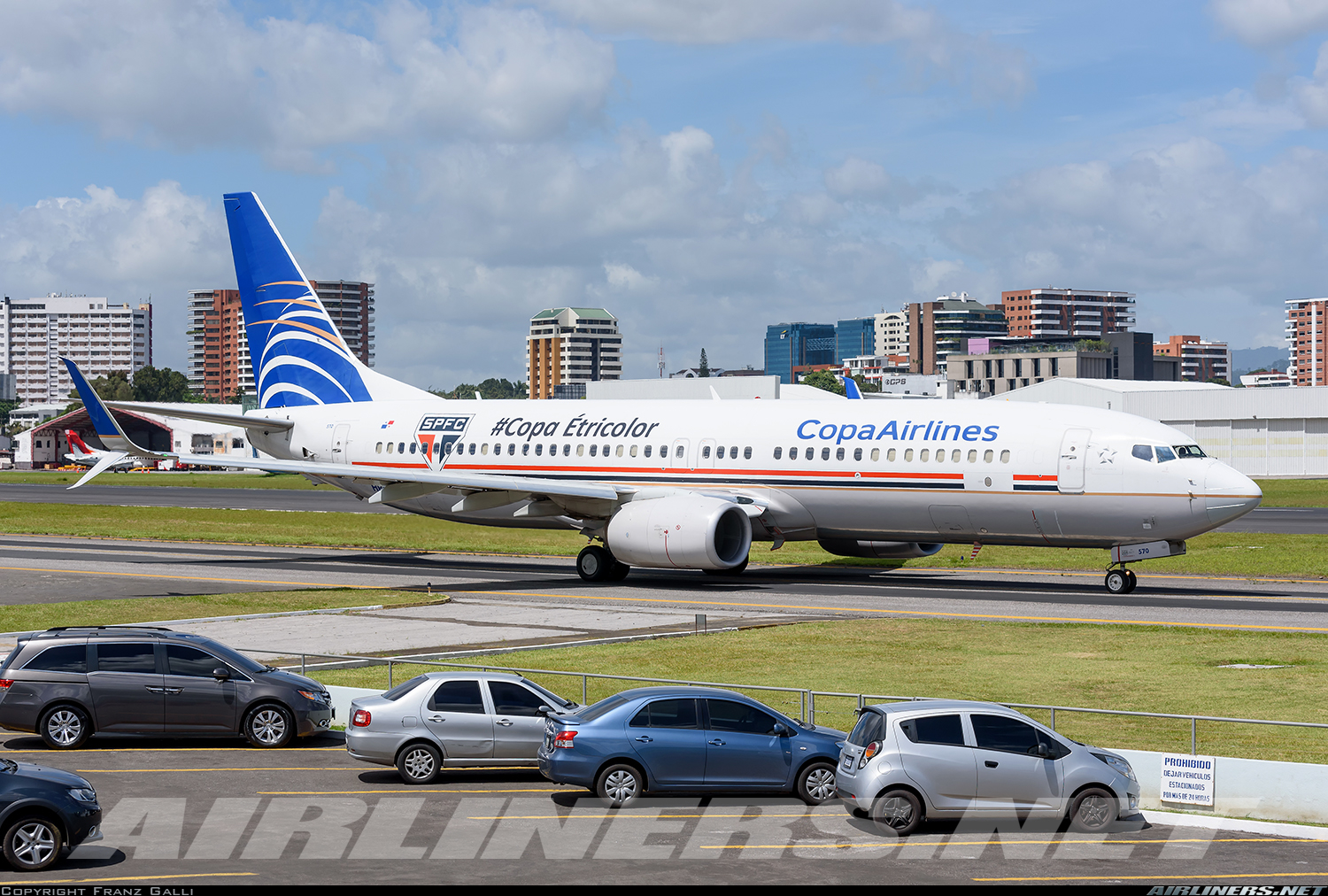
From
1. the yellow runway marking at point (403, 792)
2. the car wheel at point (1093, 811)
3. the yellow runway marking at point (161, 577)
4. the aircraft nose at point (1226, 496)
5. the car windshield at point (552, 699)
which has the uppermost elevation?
the aircraft nose at point (1226, 496)

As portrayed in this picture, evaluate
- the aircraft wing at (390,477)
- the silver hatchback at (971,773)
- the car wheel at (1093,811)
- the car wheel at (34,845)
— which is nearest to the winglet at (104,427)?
the aircraft wing at (390,477)

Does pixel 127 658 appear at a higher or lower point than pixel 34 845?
higher

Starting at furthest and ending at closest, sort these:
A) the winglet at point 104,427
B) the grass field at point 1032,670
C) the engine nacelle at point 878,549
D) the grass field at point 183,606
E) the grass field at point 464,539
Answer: the grass field at point 464,539 < the engine nacelle at point 878,549 < the winglet at point 104,427 < the grass field at point 183,606 < the grass field at point 1032,670

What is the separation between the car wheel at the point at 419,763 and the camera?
21.2m

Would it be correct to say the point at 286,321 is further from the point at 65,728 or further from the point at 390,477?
the point at 65,728

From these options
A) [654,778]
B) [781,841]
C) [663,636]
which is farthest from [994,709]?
[663,636]

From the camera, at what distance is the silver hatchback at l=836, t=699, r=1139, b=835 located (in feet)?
60.0

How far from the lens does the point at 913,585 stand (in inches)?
1813

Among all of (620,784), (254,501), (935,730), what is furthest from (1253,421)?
(620,784)

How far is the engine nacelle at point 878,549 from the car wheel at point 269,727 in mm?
25786

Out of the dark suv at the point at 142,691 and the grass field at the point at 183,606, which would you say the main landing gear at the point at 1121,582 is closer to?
the grass field at the point at 183,606

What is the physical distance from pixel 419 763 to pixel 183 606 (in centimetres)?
2201

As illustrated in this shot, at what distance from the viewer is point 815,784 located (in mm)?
20156

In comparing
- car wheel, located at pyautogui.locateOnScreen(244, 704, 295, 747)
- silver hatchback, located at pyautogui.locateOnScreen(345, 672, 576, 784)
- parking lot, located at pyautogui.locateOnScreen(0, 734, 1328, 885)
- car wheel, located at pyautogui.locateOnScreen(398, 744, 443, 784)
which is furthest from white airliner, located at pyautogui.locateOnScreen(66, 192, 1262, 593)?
car wheel, located at pyautogui.locateOnScreen(398, 744, 443, 784)
